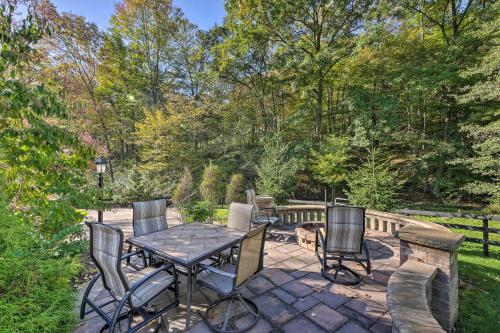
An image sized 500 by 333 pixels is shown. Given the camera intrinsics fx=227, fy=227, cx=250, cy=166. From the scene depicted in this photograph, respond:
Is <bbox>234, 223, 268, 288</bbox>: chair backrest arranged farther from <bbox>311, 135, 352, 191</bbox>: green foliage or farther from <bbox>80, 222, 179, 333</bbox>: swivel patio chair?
<bbox>311, 135, 352, 191</bbox>: green foliage

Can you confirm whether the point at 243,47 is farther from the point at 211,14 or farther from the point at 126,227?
the point at 126,227

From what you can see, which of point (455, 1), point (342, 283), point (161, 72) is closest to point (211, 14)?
point (161, 72)

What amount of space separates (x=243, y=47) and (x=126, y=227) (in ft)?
34.2

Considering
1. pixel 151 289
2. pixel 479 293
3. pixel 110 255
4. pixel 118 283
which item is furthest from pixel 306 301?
pixel 479 293

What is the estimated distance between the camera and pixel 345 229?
3160 millimetres

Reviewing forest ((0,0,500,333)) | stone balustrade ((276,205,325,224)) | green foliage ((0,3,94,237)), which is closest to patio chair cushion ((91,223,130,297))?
green foliage ((0,3,94,237))

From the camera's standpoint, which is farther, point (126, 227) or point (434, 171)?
point (434, 171)

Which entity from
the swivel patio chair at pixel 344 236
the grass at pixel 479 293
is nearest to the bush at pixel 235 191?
the swivel patio chair at pixel 344 236

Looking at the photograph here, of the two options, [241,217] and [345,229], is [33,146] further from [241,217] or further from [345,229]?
[345,229]

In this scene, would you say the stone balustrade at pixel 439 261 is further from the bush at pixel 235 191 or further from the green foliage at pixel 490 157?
the green foliage at pixel 490 157

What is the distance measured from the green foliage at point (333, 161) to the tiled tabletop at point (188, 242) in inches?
330

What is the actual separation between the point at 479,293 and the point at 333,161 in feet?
26.6

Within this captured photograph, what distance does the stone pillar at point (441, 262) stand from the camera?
2.00 meters

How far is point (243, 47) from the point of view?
1213 cm
